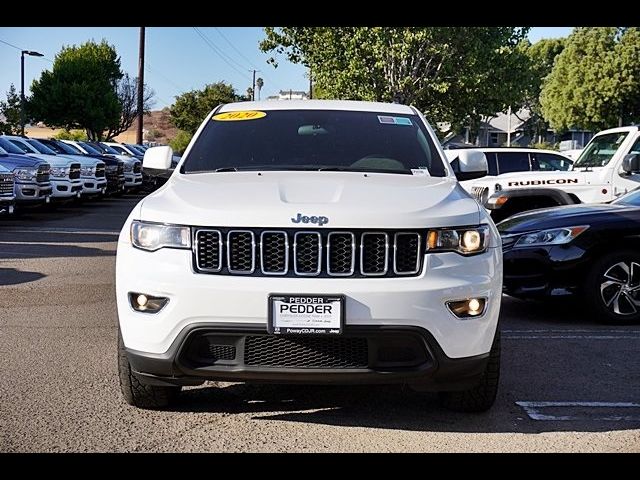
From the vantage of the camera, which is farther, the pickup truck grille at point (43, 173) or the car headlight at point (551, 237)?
the pickup truck grille at point (43, 173)

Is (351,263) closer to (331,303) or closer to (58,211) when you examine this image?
(331,303)

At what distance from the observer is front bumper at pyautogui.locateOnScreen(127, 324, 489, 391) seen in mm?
4094

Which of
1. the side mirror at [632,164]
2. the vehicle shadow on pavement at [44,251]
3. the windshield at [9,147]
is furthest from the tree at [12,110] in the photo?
the side mirror at [632,164]

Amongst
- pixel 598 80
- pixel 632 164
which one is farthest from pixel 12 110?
pixel 632 164

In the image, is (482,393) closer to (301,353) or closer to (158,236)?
(301,353)

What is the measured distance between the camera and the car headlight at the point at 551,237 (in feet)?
24.4

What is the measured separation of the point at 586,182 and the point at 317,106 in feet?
21.2

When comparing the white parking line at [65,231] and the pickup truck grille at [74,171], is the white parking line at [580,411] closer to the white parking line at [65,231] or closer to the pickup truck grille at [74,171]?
the white parking line at [65,231]

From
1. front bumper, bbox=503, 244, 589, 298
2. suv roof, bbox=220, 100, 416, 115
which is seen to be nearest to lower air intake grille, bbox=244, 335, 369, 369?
suv roof, bbox=220, 100, 416, 115

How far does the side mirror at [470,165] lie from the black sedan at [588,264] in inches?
70.1

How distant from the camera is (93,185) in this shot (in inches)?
871

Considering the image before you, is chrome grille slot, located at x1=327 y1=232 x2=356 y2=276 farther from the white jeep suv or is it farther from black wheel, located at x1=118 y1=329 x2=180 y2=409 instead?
black wheel, located at x1=118 y1=329 x2=180 y2=409
